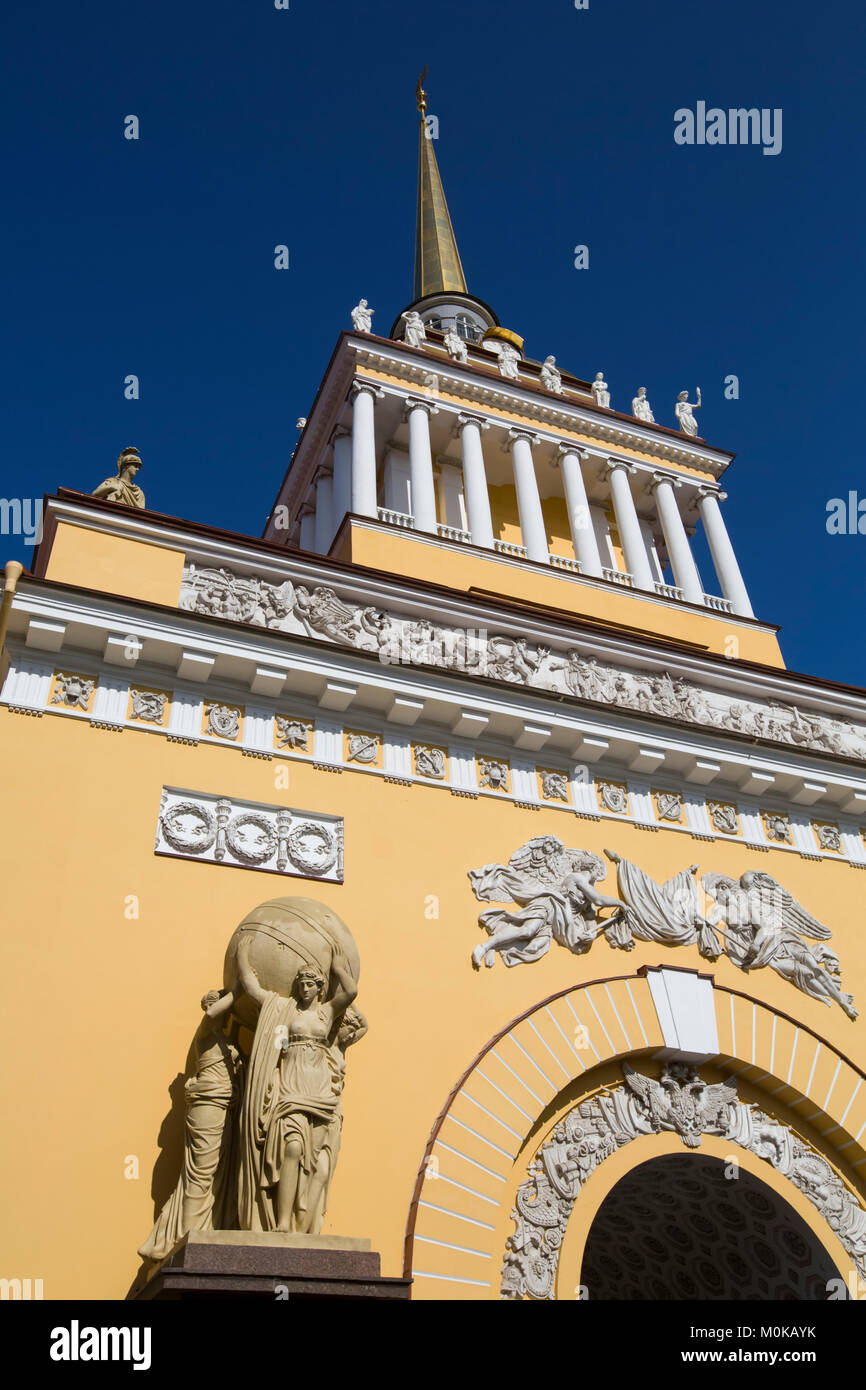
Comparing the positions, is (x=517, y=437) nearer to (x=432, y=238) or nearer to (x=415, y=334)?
(x=415, y=334)

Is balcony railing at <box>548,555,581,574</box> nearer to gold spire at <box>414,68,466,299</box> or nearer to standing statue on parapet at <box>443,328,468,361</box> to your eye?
standing statue on parapet at <box>443,328,468,361</box>

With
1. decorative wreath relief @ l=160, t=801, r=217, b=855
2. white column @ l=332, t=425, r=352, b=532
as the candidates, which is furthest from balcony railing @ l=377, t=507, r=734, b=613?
decorative wreath relief @ l=160, t=801, r=217, b=855

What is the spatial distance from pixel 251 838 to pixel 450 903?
1.53 m

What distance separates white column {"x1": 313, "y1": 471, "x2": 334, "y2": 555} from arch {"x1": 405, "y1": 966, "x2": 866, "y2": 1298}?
26.4 ft

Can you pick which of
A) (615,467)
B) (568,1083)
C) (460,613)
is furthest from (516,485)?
(568,1083)

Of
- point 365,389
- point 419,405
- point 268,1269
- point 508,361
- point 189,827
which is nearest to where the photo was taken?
point 268,1269

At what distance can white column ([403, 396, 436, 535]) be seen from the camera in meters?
13.5

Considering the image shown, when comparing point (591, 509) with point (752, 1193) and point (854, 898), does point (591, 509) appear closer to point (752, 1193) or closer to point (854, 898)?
point (854, 898)

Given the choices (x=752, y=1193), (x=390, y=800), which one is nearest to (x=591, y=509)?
(x=390, y=800)

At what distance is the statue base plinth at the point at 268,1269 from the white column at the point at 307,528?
11.3m

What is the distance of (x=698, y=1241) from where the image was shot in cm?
918

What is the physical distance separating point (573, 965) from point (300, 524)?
399 inches

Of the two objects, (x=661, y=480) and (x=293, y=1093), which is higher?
(x=661, y=480)

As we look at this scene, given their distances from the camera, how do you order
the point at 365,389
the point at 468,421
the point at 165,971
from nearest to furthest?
the point at 165,971
the point at 365,389
the point at 468,421
